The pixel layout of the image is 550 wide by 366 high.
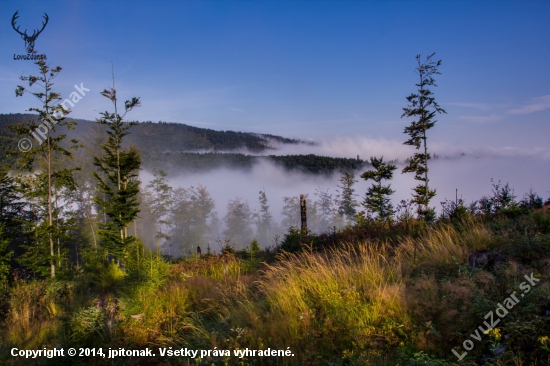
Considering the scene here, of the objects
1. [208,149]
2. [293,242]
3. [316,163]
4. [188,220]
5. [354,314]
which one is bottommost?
[188,220]

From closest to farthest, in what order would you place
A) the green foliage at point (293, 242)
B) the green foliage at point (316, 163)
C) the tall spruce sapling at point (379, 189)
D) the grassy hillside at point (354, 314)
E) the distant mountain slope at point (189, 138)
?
1. the grassy hillside at point (354, 314)
2. the green foliage at point (293, 242)
3. the tall spruce sapling at point (379, 189)
4. the green foliage at point (316, 163)
5. the distant mountain slope at point (189, 138)

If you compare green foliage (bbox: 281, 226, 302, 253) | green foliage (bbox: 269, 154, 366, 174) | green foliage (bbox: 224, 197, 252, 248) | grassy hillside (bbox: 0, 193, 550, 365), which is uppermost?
green foliage (bbox: 269, 154, 366, 174)

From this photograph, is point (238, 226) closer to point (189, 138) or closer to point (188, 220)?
point (188, 220)

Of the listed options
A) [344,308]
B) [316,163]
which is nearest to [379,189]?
[344,308]

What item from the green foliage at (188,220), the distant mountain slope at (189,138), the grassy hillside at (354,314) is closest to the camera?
the grassy hillside at (354,314)

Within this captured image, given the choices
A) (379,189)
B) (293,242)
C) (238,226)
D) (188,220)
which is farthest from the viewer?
(238,226)

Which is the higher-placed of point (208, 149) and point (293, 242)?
point (208, 149)

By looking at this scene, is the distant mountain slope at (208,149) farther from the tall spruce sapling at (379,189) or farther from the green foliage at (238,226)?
the tall spruce sapling at (379,189)

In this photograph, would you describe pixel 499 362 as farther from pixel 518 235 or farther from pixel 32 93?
pixel 32 93

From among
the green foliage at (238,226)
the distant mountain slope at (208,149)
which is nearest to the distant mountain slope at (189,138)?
the distant mountain slope at (208,149)

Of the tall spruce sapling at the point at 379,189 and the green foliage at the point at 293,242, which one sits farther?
the tall spruce sapling at the point at 379,189

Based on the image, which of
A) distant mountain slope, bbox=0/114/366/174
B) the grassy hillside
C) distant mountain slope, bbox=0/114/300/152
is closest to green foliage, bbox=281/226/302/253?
the grassy hillside

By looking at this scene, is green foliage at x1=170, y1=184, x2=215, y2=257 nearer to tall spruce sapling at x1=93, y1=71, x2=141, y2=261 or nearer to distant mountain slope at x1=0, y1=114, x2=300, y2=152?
tall spruce sapling at x1=93, y1=71, x2=141, y2=261

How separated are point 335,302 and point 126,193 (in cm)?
1410
